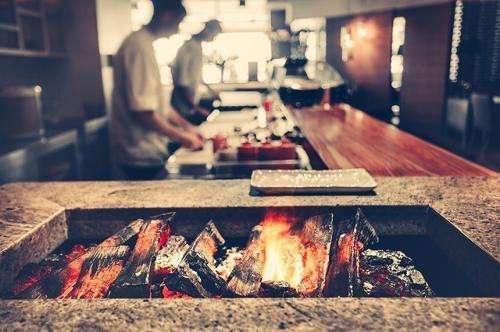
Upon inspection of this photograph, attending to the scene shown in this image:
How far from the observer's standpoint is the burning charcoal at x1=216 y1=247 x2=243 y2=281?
1.52m

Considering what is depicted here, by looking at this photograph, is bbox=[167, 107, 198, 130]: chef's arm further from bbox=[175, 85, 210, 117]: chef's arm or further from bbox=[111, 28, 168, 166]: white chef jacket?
bbox=[175, 85, 210, 117]: chef's arm

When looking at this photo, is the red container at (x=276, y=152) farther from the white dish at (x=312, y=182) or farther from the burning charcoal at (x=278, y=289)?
the burning charcoal at (x=278, y=289)

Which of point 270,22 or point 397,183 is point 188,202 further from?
point 270,22

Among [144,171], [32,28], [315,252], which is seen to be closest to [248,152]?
[144,171]

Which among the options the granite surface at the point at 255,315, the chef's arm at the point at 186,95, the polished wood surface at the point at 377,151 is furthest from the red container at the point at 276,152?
the chef's arm at the point at 186,95

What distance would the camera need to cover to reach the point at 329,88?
5371 mm

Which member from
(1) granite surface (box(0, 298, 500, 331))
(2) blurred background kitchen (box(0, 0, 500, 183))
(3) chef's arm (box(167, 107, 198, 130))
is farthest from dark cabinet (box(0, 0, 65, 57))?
(1) granite surface (box(0, 298, 500, 331))

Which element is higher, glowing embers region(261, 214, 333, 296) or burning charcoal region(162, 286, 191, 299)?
glowing embers region(261, 214, 333, 296)

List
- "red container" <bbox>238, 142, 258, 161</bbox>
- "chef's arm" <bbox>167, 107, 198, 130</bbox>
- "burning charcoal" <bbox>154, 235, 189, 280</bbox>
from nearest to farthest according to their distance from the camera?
1. "burning charcoal" <bbox>154, 235, 189, 280</bbox>
2. "red container" <bbox>238, 142, 258, 161</bbox>
3. "chef's arm" <bbox>167, 107, 198, 130</bbox>

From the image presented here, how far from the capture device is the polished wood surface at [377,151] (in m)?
2.25

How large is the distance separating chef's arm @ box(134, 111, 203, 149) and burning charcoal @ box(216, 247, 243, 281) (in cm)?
150

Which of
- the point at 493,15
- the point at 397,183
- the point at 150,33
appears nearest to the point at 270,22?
the point at 493,15

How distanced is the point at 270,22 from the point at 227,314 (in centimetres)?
1289

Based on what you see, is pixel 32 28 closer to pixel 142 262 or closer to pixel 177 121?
pixel 177 121
